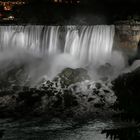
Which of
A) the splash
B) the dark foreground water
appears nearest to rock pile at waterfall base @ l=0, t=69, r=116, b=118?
the dark foreground water

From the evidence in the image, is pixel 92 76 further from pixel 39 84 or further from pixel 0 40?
pixel 0 40

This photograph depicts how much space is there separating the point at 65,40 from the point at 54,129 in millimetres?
16939

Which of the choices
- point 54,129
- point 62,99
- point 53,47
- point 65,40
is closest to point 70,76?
point 62,99

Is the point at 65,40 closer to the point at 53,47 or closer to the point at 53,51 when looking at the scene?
the point at 53,47

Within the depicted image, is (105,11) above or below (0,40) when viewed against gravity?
above

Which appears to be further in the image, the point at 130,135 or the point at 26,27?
the point at 26,27

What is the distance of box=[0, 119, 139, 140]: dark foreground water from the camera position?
18.5m

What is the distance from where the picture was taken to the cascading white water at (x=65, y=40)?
3362 cm

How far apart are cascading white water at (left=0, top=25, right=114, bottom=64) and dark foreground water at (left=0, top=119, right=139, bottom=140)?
13.5 meters

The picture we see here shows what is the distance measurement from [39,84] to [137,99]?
26012 millimetres

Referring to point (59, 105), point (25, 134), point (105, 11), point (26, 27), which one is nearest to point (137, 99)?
point (25, 134)

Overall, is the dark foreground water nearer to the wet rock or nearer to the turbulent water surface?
the wet rock

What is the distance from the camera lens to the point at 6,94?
1121 inches

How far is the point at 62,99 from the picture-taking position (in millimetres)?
25922
